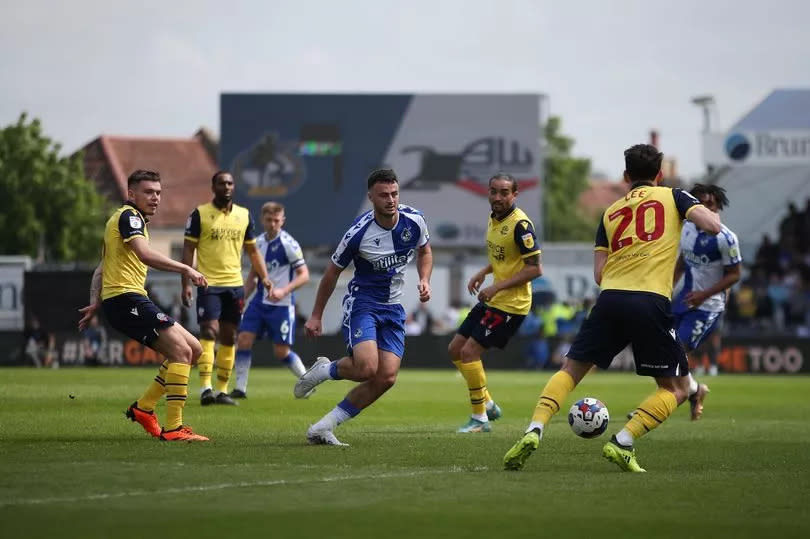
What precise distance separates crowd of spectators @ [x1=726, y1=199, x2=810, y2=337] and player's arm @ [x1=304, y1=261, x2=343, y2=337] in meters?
30.3

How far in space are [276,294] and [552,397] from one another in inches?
305

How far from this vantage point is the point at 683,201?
9523 mm

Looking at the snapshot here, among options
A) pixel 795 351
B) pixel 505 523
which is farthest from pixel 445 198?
pixel 505 523

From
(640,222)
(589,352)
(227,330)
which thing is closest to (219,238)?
(227,330)

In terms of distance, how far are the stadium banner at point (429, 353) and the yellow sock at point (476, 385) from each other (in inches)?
729

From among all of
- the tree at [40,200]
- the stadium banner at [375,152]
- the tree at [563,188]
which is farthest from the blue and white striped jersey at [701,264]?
the tree at [563,188]

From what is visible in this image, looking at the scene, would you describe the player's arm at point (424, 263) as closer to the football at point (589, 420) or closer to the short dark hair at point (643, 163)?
the football at point (589, 420)

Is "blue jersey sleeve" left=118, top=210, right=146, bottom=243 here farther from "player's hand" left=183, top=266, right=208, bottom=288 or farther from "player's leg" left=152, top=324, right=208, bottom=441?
"player's leg" left=152, top=324, right=208, bottom=441

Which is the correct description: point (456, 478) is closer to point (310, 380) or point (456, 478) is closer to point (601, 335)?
point (601, 335)

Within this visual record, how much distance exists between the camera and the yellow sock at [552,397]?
31.9 feet

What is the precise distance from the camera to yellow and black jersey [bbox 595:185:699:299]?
9555mm

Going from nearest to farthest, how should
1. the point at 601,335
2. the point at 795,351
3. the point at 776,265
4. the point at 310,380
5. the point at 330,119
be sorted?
the point at 601,335, the point at 310,380, the point at 795,351, the point at 776,265, the point at 330,119

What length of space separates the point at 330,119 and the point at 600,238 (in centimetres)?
4082

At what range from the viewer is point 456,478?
8.96 metres
